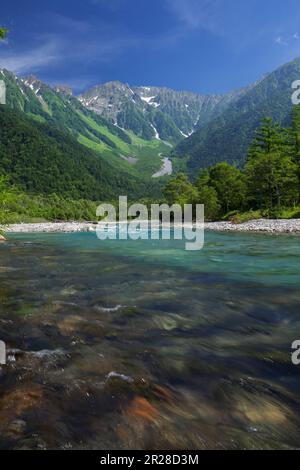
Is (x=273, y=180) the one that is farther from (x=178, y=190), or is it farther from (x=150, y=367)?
(x=150, y=367)

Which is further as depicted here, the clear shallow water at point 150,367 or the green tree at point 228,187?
the green tree at point 228,187

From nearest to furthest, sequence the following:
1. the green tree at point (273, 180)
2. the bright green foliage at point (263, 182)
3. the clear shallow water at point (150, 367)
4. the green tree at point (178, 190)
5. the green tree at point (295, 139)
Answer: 1. the clear shallow water at point (150, 367)
2. the green tree at point (273, 180)
3. the bright green foliage at point (263, 182)
4. the green tree at point (295, 139)
5. the green tree at point (178, 190)

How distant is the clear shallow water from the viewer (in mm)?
4227

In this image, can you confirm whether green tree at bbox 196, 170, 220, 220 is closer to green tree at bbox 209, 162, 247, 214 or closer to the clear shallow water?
green tree at bbox 209, 162, 247, 214

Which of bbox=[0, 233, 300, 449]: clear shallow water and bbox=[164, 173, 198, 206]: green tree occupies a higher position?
bbox=[164, 173, 198, 206]: green tree

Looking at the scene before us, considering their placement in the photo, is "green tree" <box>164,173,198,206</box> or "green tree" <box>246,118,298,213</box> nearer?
"green tree" <box>246,118,298,213</box>

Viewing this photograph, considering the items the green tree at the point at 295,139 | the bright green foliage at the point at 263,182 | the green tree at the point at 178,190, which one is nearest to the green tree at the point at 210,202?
the bright green foliage at the point at 263,182

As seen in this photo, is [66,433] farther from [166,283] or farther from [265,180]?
[265,180]

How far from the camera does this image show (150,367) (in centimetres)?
606

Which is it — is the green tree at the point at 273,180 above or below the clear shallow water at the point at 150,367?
above

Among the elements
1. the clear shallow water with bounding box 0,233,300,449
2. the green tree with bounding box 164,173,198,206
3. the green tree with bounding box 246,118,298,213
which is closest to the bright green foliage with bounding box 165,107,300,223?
the green tree with bounding box 246,118,298,213

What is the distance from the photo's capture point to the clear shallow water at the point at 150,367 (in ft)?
13.9

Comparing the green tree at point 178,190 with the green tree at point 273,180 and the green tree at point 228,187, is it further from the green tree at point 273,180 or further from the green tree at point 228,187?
the green tree at point 273,180
